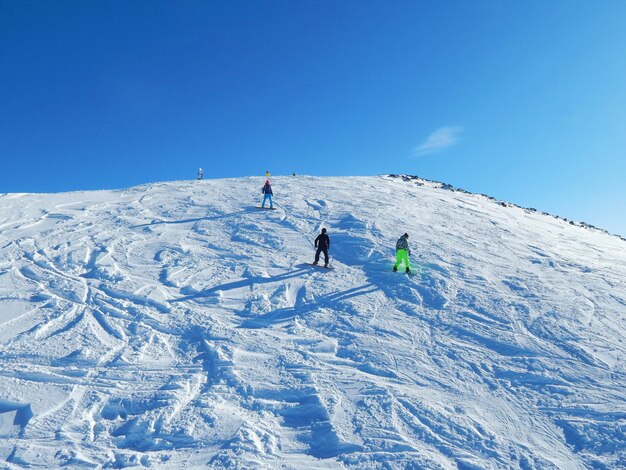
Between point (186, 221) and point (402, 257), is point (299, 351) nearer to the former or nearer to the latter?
point (402, 257)

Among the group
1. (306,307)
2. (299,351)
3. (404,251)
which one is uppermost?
(404,251)

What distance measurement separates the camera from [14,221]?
17141 mm

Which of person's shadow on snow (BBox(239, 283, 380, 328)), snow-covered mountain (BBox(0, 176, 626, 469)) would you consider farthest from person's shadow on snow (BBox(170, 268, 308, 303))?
person's shadow on snow (BBox(239, 283, 380, 328))

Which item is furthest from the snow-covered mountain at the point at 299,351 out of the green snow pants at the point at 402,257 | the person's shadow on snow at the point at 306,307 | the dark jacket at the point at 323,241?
the dark jacket at the point at 323,241

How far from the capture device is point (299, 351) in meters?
8.21

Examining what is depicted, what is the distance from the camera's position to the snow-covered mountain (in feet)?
19.1

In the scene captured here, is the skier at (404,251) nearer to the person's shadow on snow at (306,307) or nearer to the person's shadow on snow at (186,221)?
the person's shadow on snow at (306,307)

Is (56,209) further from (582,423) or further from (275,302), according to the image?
(582,423)

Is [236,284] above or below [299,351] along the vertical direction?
above

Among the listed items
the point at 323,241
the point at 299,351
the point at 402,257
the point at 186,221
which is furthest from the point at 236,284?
the point at 186,221

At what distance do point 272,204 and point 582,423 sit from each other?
631 inches

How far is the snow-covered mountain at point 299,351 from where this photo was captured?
582 cm

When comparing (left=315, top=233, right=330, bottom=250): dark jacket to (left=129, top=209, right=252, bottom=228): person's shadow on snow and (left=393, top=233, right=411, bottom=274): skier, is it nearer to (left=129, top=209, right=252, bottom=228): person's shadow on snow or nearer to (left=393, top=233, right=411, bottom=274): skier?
(left=393, top=233, right=411, bottom=274): skier

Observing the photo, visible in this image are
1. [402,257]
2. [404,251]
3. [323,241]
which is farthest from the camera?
[323,241]
